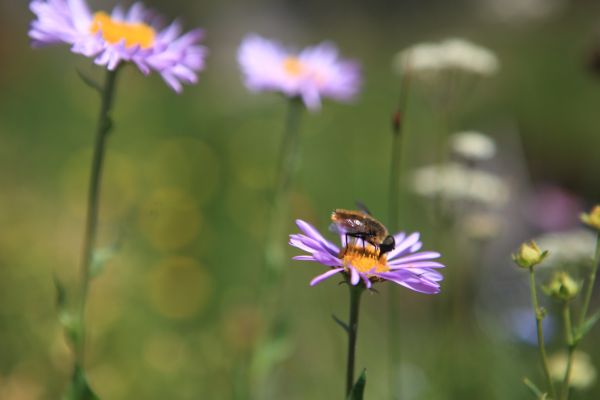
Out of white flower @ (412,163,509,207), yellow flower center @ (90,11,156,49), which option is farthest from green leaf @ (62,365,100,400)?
white flower @ (412,163,509,207)

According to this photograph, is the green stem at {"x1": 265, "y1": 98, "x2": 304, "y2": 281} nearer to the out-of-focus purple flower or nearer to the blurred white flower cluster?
the blurred white flower cluster

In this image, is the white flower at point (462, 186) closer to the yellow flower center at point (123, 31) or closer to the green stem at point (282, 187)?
the green stem at point (282, 187)

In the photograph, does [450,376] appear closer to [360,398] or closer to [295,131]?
[295,131]

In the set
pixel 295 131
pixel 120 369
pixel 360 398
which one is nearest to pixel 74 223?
pixel 120 369

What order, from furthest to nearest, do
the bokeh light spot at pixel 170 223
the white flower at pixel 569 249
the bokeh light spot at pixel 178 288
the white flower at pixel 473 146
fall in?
the bokeh light spot at pixel 170 223 → the bokeh light spot at pixel 178 288 → the white flower at pixel 569 249 → the white flower at pixel 473 146

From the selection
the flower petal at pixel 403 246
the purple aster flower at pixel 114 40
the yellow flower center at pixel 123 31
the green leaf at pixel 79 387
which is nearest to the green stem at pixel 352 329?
the flower petal at pixel 403 246

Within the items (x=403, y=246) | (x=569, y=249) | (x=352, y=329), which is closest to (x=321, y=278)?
(x=352, y=329)

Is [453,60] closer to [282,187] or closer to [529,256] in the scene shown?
[282,187]
